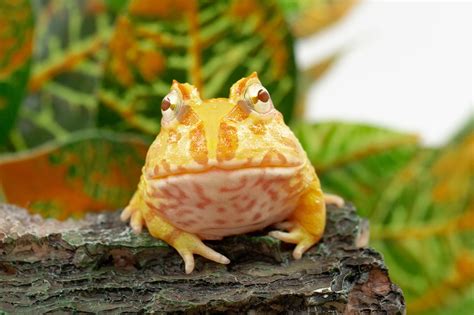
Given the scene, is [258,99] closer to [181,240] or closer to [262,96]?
[262,96]

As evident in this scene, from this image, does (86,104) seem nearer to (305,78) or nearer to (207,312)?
(305,78)

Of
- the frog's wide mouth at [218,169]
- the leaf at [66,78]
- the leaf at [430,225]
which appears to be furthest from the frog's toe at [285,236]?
the leaf at [66,78]

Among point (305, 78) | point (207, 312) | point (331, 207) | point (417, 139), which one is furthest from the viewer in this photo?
point (305, 78)

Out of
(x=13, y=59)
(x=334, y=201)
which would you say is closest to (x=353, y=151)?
(x=334, y=201)

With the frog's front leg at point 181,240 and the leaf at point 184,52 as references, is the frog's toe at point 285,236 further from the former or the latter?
the leaf at point 184,52

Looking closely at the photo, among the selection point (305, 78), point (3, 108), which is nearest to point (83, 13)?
point (3, 108)

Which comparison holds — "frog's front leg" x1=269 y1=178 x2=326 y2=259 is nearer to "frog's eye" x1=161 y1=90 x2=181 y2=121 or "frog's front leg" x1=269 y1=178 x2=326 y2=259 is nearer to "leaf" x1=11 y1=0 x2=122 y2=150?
"frog's eye" x1=161 y1=90 x2=181 y2=121
